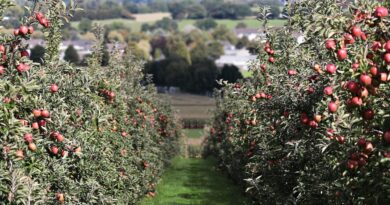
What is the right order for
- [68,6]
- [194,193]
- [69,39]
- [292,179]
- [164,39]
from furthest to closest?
[69,39], [164,39], [194,193], [292,179], [68,6]

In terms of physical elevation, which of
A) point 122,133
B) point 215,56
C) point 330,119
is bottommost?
point 215,56

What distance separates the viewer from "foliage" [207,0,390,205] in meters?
5.19

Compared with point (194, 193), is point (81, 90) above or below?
above

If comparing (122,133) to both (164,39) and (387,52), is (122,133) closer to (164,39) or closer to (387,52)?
(387,52)

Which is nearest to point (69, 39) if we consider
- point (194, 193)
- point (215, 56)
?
point (215, 56)

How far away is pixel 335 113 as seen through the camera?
591 cm

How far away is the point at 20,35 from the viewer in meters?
6.68

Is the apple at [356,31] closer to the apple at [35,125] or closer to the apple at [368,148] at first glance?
the apple at [368,148]

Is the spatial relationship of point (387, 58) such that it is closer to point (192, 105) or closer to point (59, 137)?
point (59, 137)

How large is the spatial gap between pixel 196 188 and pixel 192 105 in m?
51.8

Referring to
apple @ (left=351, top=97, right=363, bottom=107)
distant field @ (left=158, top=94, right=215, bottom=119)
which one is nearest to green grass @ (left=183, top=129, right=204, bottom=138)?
distant field @ (left=158, top=94, right=215, bottom=119)

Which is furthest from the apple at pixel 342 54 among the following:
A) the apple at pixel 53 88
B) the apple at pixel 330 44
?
the apple at pixel 53 88

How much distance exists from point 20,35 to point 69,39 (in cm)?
15570

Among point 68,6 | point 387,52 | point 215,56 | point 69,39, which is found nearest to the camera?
point 387,52
